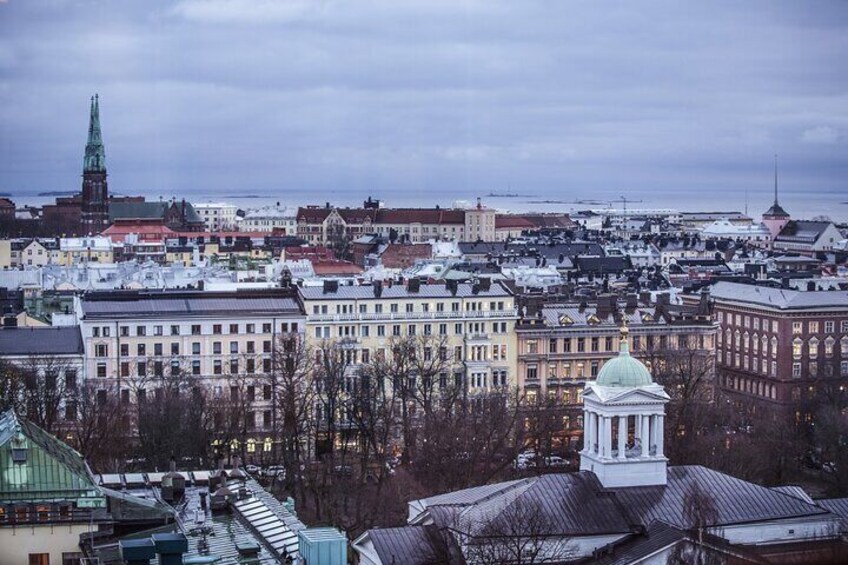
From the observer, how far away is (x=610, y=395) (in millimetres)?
19750

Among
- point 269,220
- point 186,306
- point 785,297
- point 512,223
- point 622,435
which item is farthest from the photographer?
point 269,220

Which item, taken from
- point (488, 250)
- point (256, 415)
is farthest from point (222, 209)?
point (256, 415)

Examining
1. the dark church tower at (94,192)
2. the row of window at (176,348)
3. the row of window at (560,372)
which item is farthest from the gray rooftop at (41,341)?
the dark church tower at (94,192)

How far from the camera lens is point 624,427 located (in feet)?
65.0

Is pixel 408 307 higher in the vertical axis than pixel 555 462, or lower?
higher

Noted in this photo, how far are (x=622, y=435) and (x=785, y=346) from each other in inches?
880

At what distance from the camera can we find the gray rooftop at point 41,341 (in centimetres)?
3416

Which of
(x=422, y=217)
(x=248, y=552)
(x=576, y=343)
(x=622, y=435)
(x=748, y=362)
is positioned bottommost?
(x=748, y=362)

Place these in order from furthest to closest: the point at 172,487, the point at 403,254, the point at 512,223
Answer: the point at 512,223, the point at 403,254, the point at 172,487

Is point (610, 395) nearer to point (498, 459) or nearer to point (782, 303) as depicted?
point (498, 459)

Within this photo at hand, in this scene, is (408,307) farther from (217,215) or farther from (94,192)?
(217,215)

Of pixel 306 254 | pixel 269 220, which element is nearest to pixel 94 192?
pixel 269 220

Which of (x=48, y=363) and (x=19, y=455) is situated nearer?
(x=19, y=455)

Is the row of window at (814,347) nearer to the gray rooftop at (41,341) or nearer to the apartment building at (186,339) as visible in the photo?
the apartment building at (186,339)
